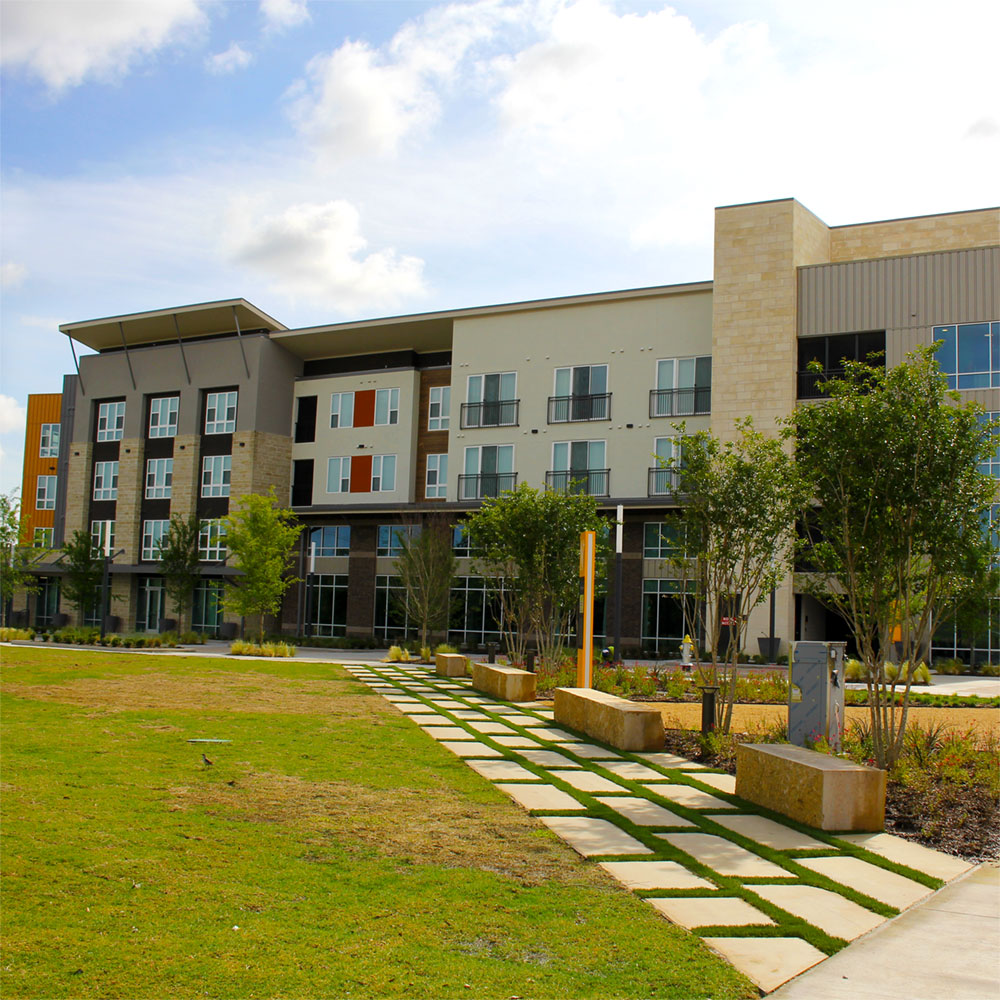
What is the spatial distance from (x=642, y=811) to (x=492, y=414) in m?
36.5

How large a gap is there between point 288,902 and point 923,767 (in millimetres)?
7207

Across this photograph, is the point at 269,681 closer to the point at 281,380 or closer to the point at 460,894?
the point at 460,894

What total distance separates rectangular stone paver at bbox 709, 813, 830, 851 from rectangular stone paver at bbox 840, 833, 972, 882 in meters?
0.36

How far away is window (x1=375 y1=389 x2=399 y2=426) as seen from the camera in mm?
47844

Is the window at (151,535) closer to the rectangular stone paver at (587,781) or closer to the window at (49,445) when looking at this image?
the window at (49,445)

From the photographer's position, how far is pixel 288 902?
5562mm

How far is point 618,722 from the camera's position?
12.2 meters

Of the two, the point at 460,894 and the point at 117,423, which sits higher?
the point at 117,423

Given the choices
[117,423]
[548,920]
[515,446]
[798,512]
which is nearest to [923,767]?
[798,512]

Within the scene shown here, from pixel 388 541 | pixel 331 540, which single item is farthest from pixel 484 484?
pixel 331 540

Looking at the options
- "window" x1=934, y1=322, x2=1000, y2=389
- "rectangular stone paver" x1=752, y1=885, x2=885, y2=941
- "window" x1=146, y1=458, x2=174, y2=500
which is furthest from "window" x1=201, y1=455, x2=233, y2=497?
"rectangular stone paver" x1=752, y1=885, x2=885, y2=941

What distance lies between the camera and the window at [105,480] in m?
54.3

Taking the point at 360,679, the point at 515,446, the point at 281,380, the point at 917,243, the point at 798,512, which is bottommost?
the point at 360,679

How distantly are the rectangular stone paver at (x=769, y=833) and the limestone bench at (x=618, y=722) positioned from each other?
3692 millimetres
